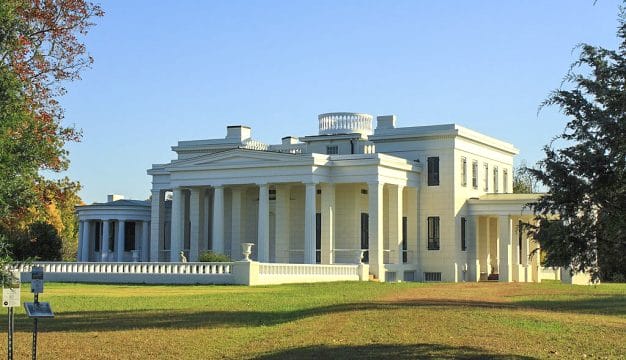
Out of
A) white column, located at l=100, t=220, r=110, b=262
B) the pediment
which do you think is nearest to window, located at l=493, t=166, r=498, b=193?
the pediment

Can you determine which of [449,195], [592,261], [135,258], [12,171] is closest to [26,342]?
[12,171]

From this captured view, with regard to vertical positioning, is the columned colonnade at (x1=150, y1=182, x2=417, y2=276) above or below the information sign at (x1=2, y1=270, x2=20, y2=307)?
above

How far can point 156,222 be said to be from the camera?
2589 inches

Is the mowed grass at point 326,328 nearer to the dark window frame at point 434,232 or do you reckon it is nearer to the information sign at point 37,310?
the information sign at point 37,310

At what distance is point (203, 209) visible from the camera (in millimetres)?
64062

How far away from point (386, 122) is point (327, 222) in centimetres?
1027

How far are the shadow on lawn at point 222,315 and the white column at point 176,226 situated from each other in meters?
31.3

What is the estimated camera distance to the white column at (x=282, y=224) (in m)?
59.5

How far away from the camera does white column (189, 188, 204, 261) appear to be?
6127 centimetres

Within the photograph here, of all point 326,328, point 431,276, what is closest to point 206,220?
point 431,276

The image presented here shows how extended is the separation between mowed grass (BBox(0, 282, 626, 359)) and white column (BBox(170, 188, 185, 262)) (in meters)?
25.9

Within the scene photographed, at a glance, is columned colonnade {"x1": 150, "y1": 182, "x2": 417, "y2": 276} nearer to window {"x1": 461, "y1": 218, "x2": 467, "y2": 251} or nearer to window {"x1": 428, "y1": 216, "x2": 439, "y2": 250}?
window {"x1": 428, "y1": 216, "x2": 439, "y2": 250}

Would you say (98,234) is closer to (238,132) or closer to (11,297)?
(238,132)

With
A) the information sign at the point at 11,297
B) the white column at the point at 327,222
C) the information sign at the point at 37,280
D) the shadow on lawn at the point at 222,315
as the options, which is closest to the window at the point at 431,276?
the white column at the point at 327,222
